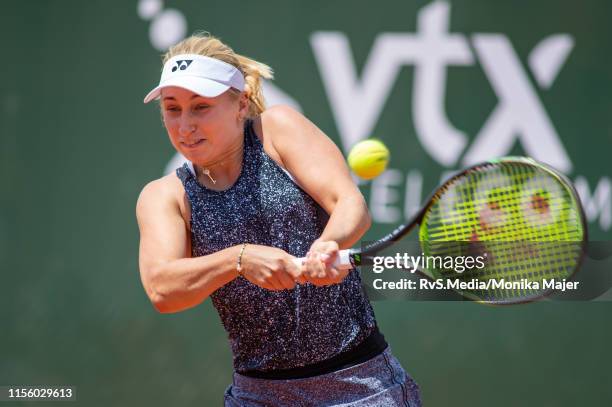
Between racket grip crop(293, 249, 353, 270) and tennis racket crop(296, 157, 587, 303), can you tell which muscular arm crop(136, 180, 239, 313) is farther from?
tennis racket crop(296, 157, 587, 303)

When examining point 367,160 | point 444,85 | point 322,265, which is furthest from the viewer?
point 444,85

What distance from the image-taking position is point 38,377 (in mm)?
4762

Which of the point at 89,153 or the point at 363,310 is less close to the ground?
the point at 89,153

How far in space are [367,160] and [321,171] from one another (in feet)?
5.52

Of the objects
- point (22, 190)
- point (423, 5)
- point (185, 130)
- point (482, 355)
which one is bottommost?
point (482, 355)

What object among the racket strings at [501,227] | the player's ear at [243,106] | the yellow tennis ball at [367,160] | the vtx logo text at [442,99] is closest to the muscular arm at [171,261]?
the player's ear at [243,106]

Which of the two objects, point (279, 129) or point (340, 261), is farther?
point (279, 129)

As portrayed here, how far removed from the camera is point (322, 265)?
230 centimetres

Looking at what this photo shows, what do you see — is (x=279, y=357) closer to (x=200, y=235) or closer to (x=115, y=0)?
(x=200, y=235)

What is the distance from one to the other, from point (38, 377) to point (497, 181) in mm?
2952

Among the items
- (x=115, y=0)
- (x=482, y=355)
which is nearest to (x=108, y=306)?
(x=115, y=0)

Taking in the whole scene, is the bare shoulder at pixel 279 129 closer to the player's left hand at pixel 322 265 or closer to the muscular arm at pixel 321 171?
the muscular arm at pixel 321 171

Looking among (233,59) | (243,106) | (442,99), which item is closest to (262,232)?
(243,106)

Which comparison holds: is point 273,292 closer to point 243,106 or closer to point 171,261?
point 171,261
